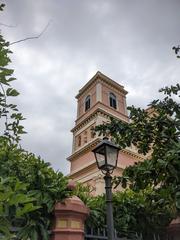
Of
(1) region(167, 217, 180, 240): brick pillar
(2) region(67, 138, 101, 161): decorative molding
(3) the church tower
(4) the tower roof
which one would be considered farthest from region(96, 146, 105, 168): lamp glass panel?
(4) the tower roof

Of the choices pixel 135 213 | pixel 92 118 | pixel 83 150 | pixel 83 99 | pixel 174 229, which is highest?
pixel 83 99

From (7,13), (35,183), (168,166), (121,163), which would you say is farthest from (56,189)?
(121,163)

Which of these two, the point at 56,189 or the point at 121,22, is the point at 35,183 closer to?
the point at 56,189

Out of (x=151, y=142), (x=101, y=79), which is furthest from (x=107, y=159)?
(x=101, y=79)

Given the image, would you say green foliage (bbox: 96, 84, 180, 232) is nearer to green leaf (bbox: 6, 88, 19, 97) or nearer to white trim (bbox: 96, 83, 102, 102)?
green leaf (bbox: 6, 88, 19, 97)

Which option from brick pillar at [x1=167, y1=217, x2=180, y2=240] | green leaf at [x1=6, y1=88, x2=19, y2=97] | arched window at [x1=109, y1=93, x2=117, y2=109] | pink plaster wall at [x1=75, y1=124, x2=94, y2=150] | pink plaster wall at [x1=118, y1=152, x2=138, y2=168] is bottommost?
brick pillar at [x1=167, y1=217, x2=180, y2=240]

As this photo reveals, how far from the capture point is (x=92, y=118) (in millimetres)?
27484

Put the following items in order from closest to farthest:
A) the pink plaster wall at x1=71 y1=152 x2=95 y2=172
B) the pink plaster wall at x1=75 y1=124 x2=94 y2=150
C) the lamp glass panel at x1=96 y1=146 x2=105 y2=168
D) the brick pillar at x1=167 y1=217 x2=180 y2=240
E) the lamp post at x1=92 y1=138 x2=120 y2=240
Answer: the lamp post at x1=92 y1=138 x2=120 y2=240 < the lamp glass panel at x1=96 y1=146 x2=105 y2=168 < the brick pillar at x1=167 y1=217 x2=180 y2=240 < the pink plaster wall at x1=71 y1=152 x2=95 y2=172 < the pink plaster wall at x1=75 y1=124 x2=94 y2=150

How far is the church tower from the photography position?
25.0 m

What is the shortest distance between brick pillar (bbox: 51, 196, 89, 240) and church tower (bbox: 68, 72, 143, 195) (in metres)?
18.8

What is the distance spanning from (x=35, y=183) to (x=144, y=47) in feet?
10.4

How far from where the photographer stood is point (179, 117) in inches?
190

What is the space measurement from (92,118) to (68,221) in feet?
77.2

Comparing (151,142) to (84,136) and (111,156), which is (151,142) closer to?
(111,156)
